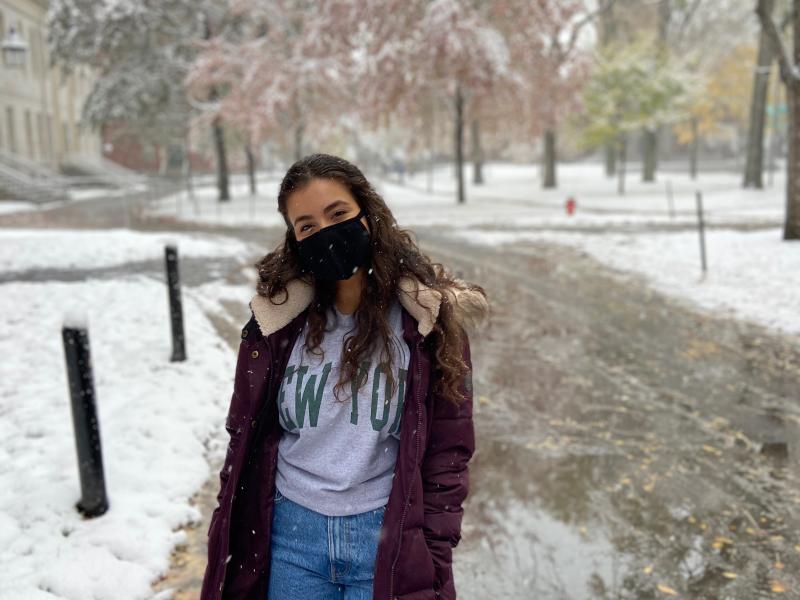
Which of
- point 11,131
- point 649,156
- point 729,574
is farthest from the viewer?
point 11,131

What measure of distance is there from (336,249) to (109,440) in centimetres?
367

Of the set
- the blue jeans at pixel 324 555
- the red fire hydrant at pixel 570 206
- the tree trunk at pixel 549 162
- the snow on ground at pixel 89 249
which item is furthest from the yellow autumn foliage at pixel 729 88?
the blue jeans at pixel 324 555

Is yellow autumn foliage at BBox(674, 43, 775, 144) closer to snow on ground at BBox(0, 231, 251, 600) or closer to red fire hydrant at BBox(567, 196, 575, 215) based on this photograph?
red fire hydrant at BBox(567, 196, 575, 215)

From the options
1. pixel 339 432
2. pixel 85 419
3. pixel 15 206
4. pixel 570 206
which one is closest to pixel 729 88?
pixel 570 206

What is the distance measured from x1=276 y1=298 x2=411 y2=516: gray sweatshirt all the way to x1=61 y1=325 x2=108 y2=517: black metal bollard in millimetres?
2180

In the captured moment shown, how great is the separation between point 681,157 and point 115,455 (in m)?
75.2

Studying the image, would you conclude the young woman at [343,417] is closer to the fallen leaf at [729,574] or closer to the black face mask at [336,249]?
the black face mask at [336,249]

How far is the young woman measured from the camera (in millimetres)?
2025

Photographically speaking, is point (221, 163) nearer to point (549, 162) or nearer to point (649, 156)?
point (549, 162)

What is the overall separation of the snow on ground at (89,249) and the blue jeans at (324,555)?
9.89 m

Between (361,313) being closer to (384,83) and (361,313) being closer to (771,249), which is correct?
(771,249)

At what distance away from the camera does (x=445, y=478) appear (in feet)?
6.86

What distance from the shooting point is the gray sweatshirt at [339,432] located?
2.03 m

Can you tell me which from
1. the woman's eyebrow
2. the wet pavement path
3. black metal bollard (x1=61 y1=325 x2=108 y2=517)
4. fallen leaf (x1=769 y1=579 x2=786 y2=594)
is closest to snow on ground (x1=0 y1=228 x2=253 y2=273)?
the wet pavement path
